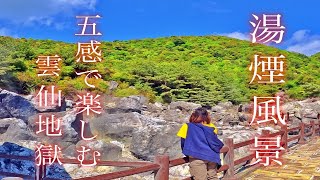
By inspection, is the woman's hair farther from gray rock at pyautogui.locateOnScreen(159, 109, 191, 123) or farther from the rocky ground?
gray rock at pyautogui.locateOnScreen(159, 109, 191, 123)

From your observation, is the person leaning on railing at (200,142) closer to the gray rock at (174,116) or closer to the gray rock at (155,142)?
the gray rock at (155,142)

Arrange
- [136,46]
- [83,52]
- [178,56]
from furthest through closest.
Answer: [136,46]
[178,56]
[83,52]

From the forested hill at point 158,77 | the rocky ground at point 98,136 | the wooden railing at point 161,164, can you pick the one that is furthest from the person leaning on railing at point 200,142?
the forested hill at point 158,77

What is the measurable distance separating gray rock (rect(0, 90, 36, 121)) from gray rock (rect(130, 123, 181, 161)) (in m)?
5.01

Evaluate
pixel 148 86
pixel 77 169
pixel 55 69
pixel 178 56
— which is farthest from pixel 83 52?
pixel 178 56

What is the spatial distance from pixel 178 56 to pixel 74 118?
31536 millimetres

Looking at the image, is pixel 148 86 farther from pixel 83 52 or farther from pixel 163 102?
pixel 83 52

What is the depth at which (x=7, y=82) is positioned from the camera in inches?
880

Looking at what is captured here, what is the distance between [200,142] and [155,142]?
27.5 feet

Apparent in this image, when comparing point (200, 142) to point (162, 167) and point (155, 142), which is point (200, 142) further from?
point (155, 142)

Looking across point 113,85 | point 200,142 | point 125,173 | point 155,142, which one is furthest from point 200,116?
point 113,85

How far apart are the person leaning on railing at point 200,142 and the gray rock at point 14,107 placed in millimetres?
12289

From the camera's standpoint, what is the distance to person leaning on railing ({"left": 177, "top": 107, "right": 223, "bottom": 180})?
534cm

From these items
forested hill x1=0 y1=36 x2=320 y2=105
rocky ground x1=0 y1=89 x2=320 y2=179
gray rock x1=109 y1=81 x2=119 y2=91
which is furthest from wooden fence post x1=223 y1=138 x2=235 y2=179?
gray rock x1=109 y1=81 x2=119 y2=91
